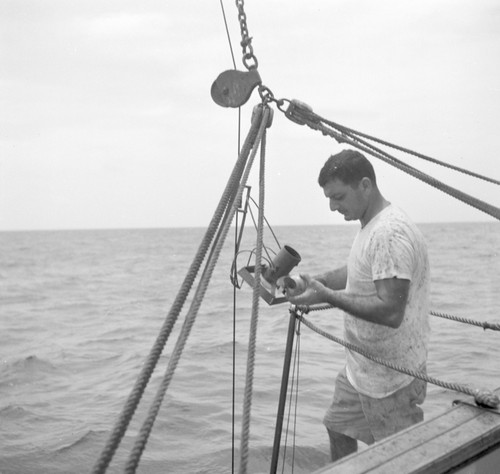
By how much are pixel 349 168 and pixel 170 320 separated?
4.07ft

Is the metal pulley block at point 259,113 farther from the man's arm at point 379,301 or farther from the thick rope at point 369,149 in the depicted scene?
the man's arm at point 379,301

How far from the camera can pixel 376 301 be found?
2254 mm

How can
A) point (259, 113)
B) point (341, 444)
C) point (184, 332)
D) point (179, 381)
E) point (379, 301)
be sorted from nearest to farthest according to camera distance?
point (184, 332)
point (259, 113)
point (379, 301)
point (341, 444)
point (179, 381)

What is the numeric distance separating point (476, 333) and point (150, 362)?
8.43 metres

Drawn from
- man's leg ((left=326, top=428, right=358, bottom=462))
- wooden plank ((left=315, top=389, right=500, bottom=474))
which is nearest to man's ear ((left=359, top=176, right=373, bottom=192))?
wooden plank ((left=315, top=389, right=500, bottom=474))

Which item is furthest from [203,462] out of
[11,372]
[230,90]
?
[11,372]

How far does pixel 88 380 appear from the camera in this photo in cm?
755

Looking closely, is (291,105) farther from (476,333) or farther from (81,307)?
(81,307)

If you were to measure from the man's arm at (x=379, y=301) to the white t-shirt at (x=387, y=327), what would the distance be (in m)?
0.09

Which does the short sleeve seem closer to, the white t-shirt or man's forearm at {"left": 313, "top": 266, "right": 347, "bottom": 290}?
the white t-shirt

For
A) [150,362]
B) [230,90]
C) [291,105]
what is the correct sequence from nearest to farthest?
[150,362], [230,90], [291,105]

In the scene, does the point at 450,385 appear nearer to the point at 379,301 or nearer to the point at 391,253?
the point at 379,301

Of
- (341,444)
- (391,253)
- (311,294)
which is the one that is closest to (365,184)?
(391,253)

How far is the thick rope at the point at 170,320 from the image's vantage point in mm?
1336
